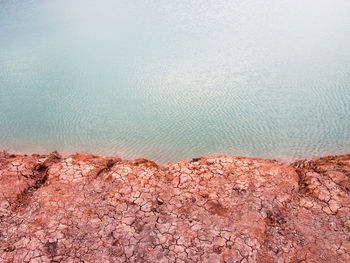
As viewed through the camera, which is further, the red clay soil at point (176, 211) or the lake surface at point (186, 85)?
the lake surface at point (186, 85)

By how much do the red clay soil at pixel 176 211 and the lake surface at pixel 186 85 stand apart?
1768 mm

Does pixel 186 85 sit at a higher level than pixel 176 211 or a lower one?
higher

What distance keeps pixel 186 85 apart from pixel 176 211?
470 centimetres

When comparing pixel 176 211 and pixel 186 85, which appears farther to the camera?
pixel 186 85

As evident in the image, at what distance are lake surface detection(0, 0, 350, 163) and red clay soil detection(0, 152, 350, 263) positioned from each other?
5.80ft

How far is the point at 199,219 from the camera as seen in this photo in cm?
281

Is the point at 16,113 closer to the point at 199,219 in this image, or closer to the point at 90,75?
the point at 90,75

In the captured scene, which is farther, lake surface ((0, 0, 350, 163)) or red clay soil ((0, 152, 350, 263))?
lake surface ((0, 0, 350, 163))

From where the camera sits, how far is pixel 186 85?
7.04m

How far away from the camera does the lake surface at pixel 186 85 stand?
552 cm

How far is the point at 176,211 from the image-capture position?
9.59 ft

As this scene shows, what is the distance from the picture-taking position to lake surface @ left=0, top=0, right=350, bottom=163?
5.52m

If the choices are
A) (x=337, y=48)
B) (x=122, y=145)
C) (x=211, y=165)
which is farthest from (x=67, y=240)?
(x=337, y=48)

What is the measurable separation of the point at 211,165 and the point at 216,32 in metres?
8.07
